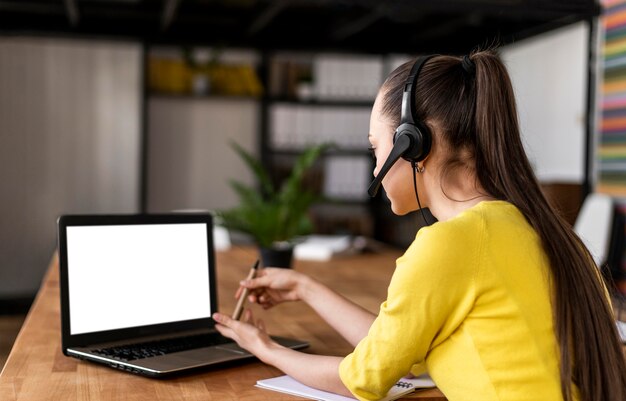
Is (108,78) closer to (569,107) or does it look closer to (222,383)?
(569,107)

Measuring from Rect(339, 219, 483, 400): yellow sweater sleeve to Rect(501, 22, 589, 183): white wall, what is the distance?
172 inches

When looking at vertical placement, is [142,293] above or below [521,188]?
below

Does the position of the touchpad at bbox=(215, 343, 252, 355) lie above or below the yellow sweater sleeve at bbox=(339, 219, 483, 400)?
below

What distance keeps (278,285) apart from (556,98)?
15.4 ft

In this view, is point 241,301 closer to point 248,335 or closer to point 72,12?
point 248,335

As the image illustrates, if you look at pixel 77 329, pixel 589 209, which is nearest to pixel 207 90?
pixel 589 209

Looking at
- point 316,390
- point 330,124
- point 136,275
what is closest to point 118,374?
point 136,275

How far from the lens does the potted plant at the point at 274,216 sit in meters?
2.78

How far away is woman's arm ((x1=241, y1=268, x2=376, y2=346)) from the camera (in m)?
1.48

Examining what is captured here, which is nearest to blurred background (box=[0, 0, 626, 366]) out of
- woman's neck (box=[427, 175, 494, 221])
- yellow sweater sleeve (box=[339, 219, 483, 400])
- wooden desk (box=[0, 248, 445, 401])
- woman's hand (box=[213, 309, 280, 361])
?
wooden desk (box=[0, 248, 445, 401])

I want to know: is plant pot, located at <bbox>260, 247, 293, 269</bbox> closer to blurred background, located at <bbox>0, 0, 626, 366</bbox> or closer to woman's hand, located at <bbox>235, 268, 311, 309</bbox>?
woman's hand, located at <bbox>235, 268, 311, 309</bbox>

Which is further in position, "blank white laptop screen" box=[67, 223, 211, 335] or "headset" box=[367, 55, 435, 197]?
"blank white laptop screen" box=[67, 223, 211, 335]

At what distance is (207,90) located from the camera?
241 inches

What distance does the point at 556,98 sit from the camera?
576 centimetres
